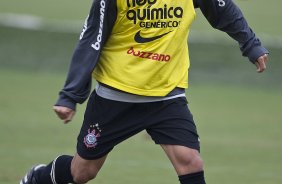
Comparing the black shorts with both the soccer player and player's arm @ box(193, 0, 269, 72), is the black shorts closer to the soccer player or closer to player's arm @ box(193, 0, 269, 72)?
the soccer player

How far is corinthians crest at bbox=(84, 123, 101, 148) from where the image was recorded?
764cm

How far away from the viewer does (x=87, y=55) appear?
290 inches

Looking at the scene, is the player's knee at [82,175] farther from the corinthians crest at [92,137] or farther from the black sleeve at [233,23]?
the black sleeve at [233,23]

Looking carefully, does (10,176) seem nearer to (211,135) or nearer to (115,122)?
(115,122)

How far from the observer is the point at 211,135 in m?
13.8

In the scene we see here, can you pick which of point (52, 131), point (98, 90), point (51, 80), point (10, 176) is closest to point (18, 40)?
point (51, 80)

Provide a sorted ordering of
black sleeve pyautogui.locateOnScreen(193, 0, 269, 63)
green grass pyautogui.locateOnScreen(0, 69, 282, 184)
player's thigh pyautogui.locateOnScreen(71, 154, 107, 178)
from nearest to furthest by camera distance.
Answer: player's thigh pyautogui.locateOnScreen(71, 154, 107, 178)
black sleeve pyautogui.locateOnScreen(193, 0, 269, 63)
green grass pyautogui.locateOnScreen(0, 69, 282, 184)

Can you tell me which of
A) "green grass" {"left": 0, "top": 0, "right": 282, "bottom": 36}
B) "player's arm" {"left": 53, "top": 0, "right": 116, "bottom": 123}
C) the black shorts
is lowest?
"green grass" {"left": 0, "top": 0, "right": 282, "bottom": 36}

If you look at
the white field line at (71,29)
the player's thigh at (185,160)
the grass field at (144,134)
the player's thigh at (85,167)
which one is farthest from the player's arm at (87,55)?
the white field line at (71,29)

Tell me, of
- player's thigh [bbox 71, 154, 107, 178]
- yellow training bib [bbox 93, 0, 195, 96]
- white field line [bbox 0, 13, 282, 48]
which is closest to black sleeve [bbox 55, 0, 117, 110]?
yellow training bib [bbox 93, 0, 195, 96]

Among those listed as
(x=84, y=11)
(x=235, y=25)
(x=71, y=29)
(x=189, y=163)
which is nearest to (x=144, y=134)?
(x=235, y=25)

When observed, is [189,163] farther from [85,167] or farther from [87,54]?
[87,54]

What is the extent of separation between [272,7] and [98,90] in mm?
19111

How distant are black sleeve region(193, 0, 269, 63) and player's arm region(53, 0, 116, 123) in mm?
906
